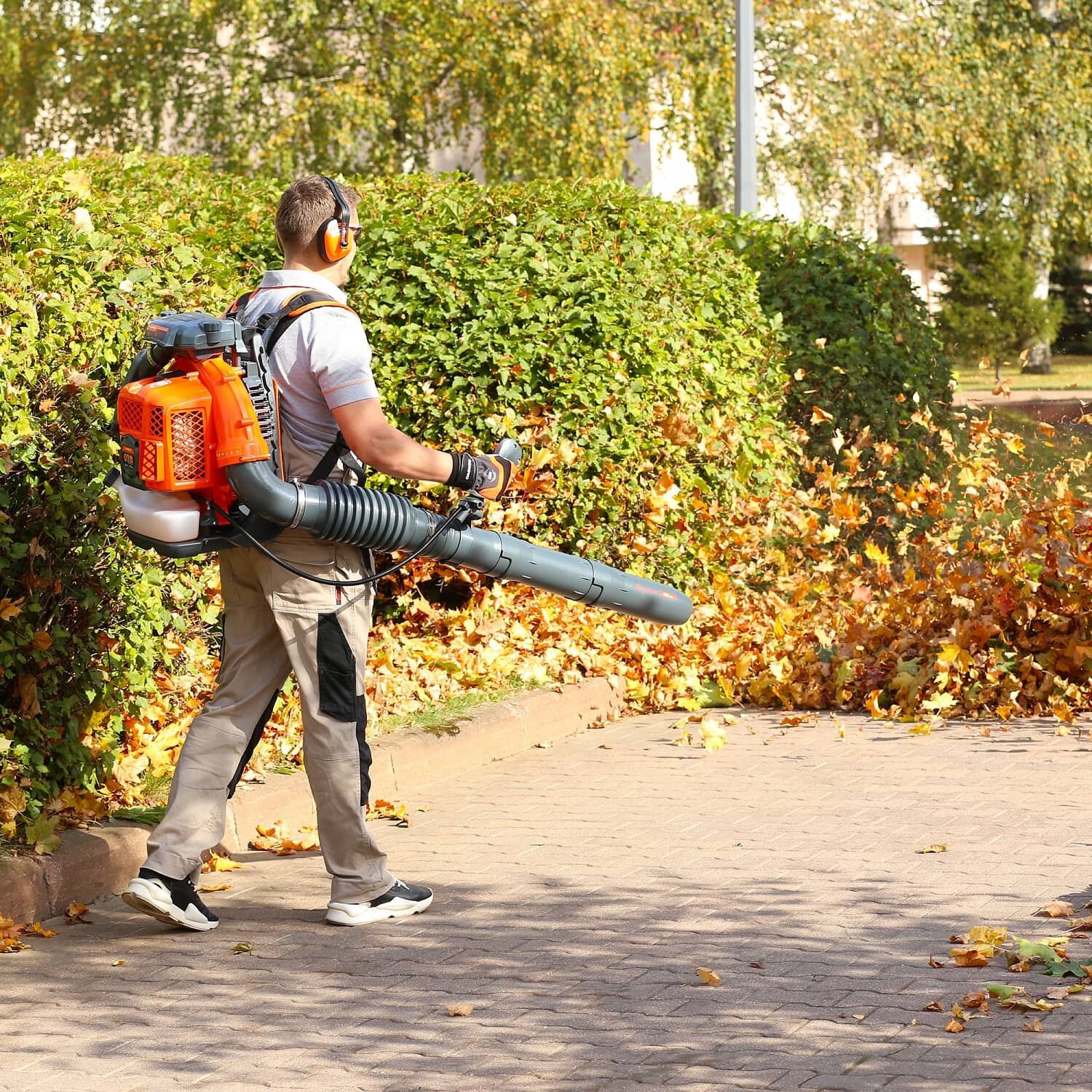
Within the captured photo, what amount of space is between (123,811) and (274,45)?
19068 mm

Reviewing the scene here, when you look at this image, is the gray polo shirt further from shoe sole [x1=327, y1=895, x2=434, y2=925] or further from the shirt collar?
shoe sole [x1=327, y1=895, x2=434, y2=925]

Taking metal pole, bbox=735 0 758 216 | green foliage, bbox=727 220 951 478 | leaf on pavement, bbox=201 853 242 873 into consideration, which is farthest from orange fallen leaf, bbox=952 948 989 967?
metal pole, bbox=735 0 758 216

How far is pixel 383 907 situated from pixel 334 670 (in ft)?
2.44

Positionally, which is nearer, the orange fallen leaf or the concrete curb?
the orange fallen leaf

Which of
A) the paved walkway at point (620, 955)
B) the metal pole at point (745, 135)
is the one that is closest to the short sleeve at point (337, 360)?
the paved walkway at point (620, 955)

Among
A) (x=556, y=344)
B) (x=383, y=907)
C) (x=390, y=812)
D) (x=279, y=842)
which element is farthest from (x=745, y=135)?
(x=383, y=907)

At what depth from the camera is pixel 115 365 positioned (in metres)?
5.47

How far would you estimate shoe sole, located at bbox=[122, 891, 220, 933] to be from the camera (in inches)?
181

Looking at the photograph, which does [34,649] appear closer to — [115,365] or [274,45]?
[115,365]

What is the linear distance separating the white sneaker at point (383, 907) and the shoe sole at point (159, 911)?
38cm

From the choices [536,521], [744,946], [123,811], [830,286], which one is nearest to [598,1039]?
[744,946]

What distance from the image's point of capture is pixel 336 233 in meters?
4.68

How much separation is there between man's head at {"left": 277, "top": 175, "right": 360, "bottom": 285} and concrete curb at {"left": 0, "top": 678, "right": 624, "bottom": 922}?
6.36 feet

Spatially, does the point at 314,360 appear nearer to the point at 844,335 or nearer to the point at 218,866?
the point at 218,866
